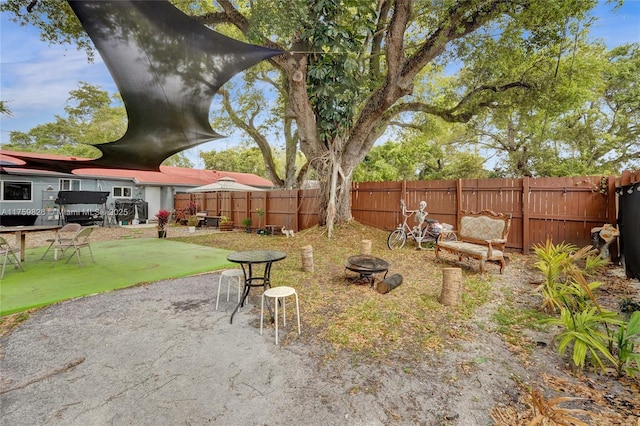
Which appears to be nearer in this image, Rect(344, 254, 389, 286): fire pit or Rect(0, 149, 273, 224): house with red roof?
Rect(344, 254, 389, 286): fire pit

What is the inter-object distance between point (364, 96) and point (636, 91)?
12315mm

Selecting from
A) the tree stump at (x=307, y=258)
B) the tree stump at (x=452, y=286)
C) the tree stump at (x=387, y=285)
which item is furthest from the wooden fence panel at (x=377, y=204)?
the tree stump at (x=452, y=286)

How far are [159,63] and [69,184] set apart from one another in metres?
14.5

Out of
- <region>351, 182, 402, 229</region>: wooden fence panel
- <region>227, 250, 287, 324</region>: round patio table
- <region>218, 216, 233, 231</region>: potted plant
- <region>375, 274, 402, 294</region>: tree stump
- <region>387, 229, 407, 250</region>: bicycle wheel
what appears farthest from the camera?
<region>218, 216, 233, 231</region>: potted plant

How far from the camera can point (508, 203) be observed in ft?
22.7

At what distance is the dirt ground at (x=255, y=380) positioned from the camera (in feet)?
5.99

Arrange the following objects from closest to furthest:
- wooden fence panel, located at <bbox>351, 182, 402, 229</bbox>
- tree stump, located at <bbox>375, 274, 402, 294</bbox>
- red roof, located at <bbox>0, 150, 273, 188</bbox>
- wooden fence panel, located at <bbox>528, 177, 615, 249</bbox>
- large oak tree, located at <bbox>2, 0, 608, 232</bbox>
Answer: tree stump, located at <bbox>375, 274, 402, 294</bbox>, large oak tree, located at <bbox>2, 0, 608, 232</bbox>, wooden fence panel, located at <bbox>528, 177, 615, 249</bbox>, wooden fence panel, located at <bbox>351, 182, 402, 229</bbox>, red roof, located at <bbox>0, 150, 273, 188</bbox>

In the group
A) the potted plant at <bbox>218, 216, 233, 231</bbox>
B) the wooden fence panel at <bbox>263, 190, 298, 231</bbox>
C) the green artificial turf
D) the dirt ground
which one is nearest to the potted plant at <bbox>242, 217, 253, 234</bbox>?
the wooden fence panel at <bbox>263, 190, 298, 231</bbox>

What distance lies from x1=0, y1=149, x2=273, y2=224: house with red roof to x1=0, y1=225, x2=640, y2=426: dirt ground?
794cm

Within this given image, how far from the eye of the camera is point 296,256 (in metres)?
6.62

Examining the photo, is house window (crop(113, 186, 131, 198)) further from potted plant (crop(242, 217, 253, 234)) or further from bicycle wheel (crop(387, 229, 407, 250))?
bicycle wheel (crop(387, 229, 407, 250))

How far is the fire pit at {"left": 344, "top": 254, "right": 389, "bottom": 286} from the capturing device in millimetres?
4324

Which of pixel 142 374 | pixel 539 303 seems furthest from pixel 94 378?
pixel 539 303

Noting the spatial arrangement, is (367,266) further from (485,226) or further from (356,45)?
(356,45)
